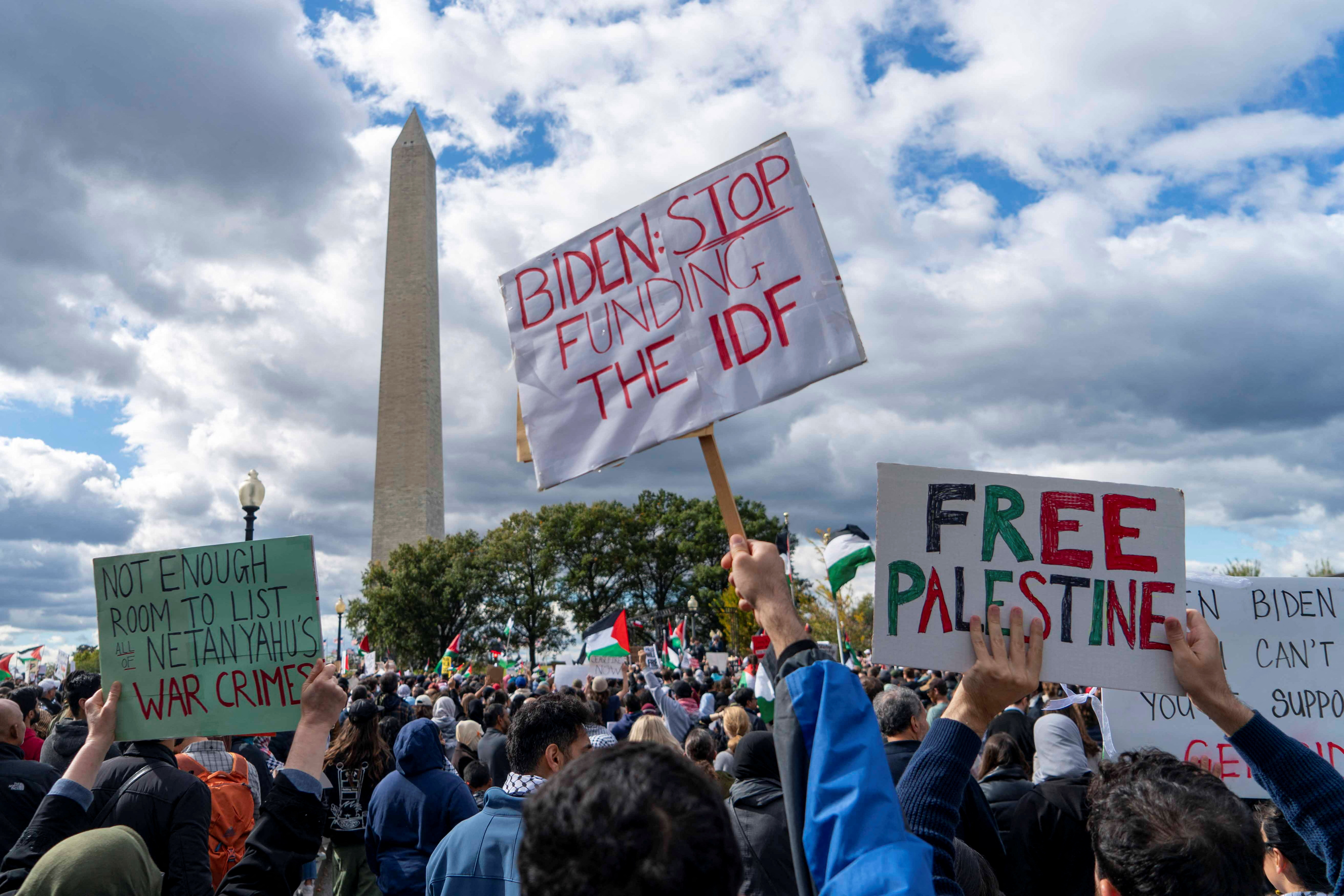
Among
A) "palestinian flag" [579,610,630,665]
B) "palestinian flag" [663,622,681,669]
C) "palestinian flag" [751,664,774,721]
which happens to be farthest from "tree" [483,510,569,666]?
"palestinian flag" [751,664,774,721]

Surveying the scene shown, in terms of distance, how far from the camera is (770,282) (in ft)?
8.52

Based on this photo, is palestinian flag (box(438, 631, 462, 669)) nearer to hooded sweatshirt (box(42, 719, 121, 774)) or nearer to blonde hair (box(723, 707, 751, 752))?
blonde hair (box(723, 707, 751, 752))

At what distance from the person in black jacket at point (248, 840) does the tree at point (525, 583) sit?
43.3 m

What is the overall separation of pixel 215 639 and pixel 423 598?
136ft

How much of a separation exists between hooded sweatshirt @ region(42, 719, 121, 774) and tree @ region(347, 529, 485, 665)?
38.0 m

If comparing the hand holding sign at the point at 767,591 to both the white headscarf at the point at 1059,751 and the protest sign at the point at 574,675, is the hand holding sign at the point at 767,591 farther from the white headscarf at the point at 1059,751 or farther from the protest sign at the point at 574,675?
the protest sign at the point at 574,675

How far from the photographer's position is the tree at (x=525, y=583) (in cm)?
4638

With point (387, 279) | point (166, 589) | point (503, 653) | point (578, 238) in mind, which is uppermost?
point (387, 279)

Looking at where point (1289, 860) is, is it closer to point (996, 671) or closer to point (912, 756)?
point (912, 756)

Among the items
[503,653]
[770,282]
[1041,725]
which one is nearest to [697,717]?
[1041,725]

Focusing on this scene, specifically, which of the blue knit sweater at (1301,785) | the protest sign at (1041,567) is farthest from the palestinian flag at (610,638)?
the blue knit sweater at (1301,785)

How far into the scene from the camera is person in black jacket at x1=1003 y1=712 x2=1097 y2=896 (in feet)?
12.2

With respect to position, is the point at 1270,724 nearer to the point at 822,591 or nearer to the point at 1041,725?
the point at 1041,725

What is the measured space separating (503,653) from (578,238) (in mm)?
38969
